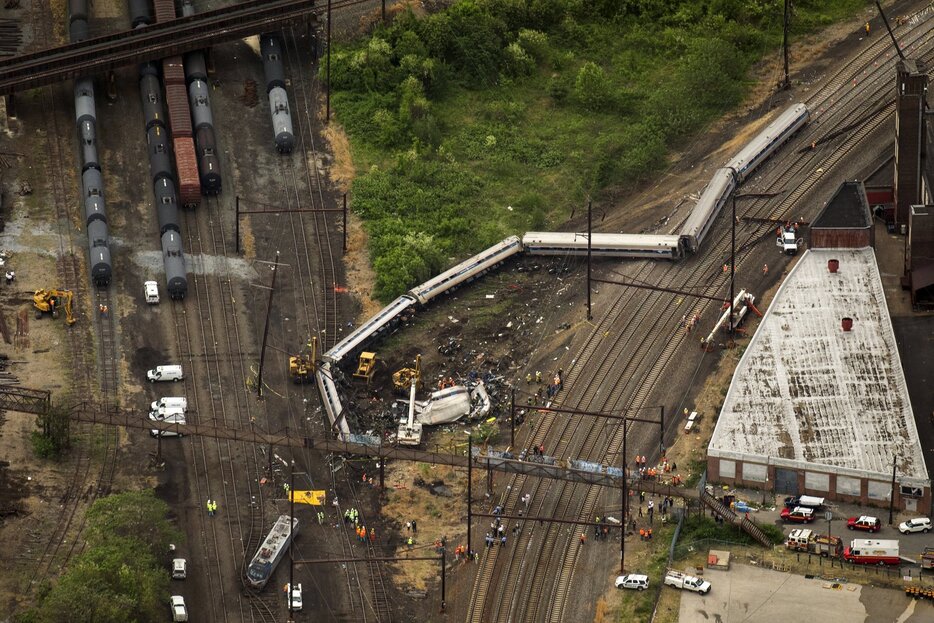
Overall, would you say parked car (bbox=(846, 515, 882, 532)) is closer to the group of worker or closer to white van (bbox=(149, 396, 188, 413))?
the group of worker

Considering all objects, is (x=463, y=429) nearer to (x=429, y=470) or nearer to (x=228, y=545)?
(x=429, y=470)

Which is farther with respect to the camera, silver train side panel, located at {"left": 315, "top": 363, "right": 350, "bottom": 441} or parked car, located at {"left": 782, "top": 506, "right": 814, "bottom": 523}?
silver train side panel, located at {"left": 315, "top": 363, "right": 350, "bottom": 441}

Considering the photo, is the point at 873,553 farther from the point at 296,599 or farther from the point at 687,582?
the point at 296,599

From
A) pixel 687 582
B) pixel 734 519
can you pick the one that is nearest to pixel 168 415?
pixel 687 582

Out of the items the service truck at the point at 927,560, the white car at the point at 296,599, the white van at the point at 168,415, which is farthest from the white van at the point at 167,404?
the service truck at the point at 927,560

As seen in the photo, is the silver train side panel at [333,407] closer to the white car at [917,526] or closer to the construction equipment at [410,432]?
the construction equipment at [410,432]

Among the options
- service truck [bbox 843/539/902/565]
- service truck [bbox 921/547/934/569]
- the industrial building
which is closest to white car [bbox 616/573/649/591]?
the industrial building
